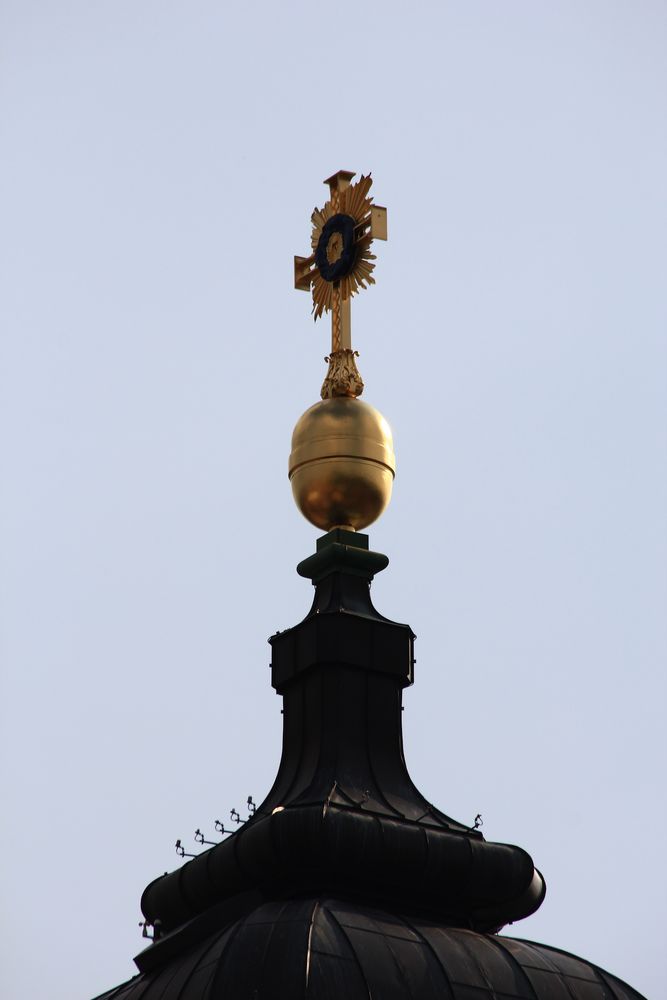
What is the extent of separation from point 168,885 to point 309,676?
112 inches

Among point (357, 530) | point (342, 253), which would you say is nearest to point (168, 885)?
point (357, 530)

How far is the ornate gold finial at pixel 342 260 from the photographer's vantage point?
135ft

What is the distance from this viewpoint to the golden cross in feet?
136

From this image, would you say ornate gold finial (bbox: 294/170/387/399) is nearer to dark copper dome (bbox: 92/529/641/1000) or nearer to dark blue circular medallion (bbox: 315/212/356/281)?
dark blue circular medallion (bbox: 315/212/356/281)

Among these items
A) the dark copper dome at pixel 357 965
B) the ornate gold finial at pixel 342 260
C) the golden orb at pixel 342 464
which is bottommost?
the dark copper dome at pixel 357 965

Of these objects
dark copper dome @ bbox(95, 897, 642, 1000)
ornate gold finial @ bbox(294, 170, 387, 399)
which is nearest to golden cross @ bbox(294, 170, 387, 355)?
ornate gold finial @ bbox(294, 170, 387, 399)

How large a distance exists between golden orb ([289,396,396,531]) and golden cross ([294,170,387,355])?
1.19 meters

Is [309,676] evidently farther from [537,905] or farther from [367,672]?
[537,905]

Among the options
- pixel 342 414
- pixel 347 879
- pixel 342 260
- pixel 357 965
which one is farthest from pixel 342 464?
pixel 357 965

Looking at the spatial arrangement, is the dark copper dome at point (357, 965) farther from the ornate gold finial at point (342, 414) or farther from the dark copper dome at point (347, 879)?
the ornate gold finial at point (342, 414)

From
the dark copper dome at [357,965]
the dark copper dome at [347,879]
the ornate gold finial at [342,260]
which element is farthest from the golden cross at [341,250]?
the dark copper dome at [357,965]

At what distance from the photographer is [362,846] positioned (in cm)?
3794

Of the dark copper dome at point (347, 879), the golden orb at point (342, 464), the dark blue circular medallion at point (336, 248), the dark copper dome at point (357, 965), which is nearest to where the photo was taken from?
the dark copper dome at point (357, 965)

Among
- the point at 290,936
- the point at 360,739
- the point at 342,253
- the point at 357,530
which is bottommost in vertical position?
the point at 290,936
